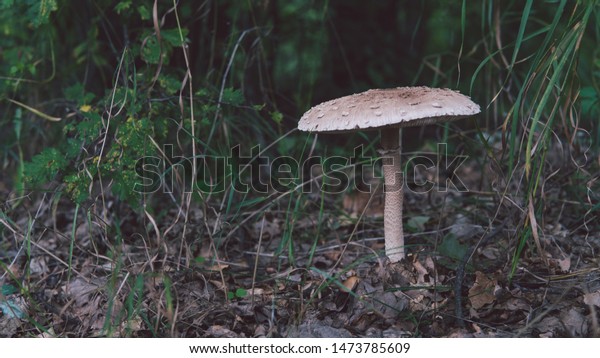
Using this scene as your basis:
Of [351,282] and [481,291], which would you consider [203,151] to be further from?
[481,291]

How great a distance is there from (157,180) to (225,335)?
4.53ft

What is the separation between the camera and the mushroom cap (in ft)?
8.02

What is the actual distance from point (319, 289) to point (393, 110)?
880 mm

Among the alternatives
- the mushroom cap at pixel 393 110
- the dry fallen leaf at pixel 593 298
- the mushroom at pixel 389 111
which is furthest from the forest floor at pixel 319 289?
the mushroom cap at pixel 393 110

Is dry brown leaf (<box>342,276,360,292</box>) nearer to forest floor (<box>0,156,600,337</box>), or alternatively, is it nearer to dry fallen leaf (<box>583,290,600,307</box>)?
forest floor (<box>0,156,600,337</box>)

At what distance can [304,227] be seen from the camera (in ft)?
12.8

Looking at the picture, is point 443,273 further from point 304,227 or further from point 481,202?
point 304,227

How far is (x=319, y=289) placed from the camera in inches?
99.0

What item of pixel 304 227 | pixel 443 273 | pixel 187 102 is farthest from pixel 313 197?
pixel 443 273

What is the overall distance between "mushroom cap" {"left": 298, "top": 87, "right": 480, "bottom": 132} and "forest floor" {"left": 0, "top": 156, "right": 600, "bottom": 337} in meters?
0.63

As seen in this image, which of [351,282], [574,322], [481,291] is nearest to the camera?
[574,322]

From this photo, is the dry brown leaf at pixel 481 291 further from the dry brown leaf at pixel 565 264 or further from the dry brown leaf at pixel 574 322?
the dry brown leaf at pixel 565 264

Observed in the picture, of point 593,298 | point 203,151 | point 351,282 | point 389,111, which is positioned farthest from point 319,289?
point 203,151

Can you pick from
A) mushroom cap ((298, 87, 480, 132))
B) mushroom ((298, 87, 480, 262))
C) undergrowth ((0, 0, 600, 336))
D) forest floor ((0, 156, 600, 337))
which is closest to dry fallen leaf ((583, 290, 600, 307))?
forest floor ((0, 156, 600, 337))
